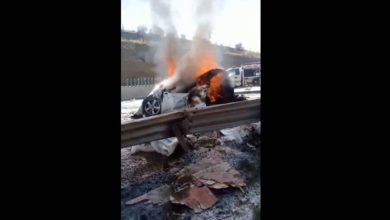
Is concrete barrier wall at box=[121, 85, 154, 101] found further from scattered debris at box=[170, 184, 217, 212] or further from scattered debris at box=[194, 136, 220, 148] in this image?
scattered debris at box=[170, 184, 217, 212]

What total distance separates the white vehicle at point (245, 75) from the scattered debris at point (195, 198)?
0.60 metres

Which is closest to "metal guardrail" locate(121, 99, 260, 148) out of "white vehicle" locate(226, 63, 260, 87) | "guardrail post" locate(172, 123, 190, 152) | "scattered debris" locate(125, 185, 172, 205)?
"guardrail post" locate(172, 123, 190, 152)

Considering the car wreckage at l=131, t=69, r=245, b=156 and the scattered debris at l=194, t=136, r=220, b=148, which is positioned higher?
the car wreckage at l=131, t=69, r=245, b=156

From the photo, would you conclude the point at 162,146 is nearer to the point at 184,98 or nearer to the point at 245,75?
the point at 184,98

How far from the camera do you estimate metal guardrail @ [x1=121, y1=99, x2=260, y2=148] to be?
5.41ft

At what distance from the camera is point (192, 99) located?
5.74ft

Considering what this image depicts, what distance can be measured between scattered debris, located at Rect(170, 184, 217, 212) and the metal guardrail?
0.30 metres

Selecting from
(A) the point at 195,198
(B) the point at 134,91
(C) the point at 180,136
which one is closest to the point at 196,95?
(C) the point at 180,136

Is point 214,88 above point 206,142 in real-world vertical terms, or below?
above

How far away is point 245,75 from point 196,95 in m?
0.29

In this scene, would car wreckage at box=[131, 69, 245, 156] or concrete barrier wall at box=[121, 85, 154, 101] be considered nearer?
concrete barrier wall at box=[121, 85, 154, 101]

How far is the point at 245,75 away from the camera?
1761 millimetres

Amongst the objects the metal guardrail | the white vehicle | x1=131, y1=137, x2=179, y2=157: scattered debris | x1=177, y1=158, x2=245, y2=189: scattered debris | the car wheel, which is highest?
the white vehicle
